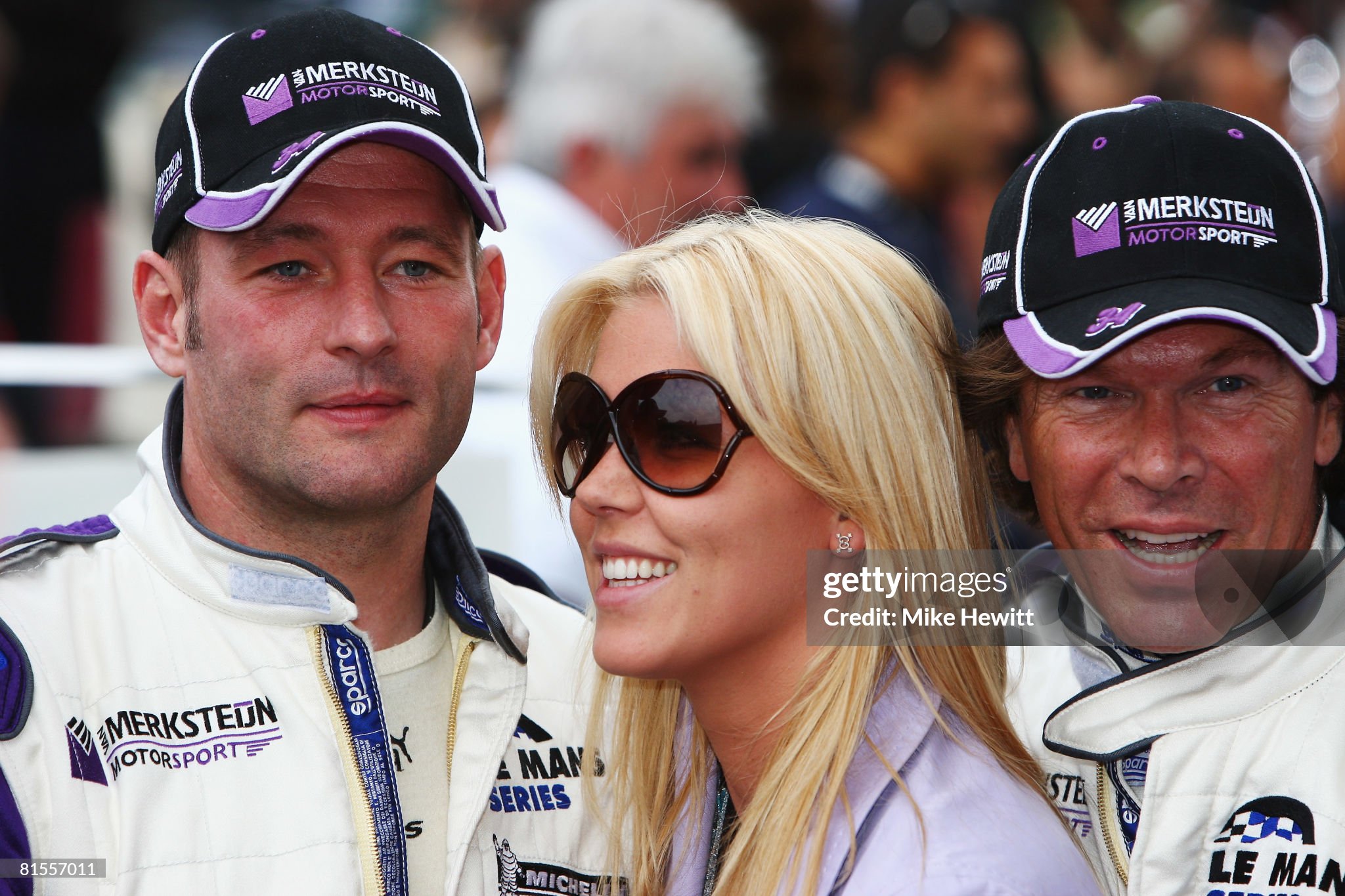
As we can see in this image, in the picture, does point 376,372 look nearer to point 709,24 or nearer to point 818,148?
point 709,24

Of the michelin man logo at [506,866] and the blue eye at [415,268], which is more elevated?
the blue eye at [415,268]

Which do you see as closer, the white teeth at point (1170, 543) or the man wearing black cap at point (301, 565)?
the man wearing black cap at point (301, 565)

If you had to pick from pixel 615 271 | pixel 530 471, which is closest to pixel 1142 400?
pixel 615 271

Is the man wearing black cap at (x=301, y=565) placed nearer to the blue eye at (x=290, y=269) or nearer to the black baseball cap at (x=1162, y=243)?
the blue eye at (x=290, y=269)

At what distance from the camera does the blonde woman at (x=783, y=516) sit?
90.7 inches

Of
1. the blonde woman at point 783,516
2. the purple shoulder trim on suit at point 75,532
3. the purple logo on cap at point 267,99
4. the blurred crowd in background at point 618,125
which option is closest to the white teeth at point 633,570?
the blonde woman at point 783,516

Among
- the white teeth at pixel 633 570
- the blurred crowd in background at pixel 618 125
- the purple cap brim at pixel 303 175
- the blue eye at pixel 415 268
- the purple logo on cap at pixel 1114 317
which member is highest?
the blurred crowd in background at pixel 618 125

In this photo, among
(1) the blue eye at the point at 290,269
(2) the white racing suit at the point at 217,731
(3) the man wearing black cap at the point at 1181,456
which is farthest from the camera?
(1) the blue eye at the point at 290,269

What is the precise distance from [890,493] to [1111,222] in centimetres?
58

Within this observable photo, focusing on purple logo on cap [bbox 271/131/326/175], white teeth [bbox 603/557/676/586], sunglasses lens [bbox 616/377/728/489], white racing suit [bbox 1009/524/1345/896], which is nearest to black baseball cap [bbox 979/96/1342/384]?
white racing suit [bbox 1009/524/1345/896]

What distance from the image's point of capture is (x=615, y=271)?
258cm

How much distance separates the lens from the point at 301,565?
7.80ft

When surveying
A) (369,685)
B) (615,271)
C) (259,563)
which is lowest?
(369,685)

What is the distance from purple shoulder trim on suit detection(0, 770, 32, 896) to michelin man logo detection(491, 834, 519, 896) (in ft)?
2.41
